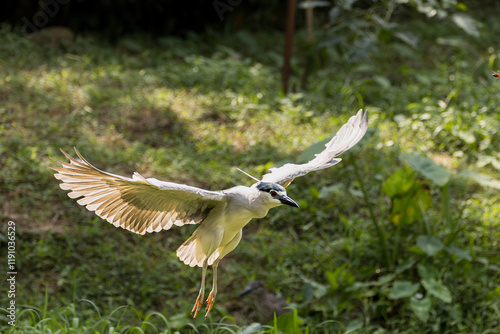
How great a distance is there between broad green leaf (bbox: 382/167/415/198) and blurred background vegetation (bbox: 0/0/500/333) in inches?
0.5

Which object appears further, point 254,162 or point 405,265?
point 254,162

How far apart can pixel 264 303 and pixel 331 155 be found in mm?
2063

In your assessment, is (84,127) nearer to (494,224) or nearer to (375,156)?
(375,156)

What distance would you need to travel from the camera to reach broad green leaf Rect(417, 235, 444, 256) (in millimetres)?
4074

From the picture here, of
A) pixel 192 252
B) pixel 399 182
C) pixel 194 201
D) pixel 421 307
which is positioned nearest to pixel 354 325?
pixel 421 307

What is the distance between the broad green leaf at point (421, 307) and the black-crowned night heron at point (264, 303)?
916 mm

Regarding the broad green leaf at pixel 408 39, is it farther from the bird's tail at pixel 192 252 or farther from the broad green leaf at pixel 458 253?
the bird's tail at pixel 192 252

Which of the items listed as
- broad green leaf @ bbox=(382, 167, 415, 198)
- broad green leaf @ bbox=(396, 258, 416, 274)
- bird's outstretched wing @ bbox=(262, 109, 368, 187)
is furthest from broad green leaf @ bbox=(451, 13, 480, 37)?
bird's outstretched wing @ bbox=(262, 109, 368, 187)

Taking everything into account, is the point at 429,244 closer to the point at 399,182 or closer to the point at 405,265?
the point at 405,265

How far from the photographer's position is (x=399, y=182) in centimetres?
446

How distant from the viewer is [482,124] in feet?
19.0

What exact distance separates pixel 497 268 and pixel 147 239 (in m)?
2.84

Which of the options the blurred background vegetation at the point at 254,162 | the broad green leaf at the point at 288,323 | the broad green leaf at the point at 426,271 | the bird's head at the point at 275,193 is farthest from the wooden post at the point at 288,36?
Result: the bird's head at the point at 275,193

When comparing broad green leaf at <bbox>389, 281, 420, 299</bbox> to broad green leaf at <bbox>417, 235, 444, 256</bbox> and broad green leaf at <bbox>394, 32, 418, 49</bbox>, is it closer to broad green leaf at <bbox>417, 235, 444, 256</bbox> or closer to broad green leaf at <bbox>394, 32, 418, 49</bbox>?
broad green leaf at <bbox>417, 235, 444, 256</bbox>
